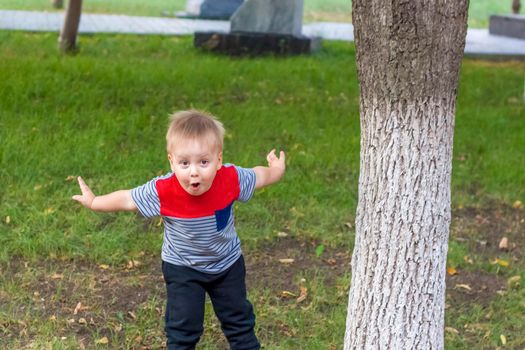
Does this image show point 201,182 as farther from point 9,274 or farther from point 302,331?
point 9,274

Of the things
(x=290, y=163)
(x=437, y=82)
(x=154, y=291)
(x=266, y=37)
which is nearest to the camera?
(x=437, y=82)

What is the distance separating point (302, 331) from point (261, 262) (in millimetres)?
984

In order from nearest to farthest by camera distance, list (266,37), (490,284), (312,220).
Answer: (490,284) → (312,220) → (266,37)

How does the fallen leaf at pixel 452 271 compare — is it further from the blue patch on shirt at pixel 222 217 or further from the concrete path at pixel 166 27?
the concrete path at pixel 166 27

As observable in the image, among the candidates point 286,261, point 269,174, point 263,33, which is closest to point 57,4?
point 263,33

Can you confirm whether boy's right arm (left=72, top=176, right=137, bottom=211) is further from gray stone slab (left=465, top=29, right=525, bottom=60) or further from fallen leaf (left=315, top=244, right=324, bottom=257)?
gray stone slab (left=465, top=29, right=525, bottom=60)

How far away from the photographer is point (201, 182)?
3.42 m

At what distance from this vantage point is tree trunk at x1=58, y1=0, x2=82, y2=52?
39.3 feet

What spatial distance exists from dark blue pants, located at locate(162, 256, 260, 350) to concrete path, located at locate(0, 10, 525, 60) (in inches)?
474

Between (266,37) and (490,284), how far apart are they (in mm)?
8642

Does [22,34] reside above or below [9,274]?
above

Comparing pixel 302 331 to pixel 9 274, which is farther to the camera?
pixel 9 274

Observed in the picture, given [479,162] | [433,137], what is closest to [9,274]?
[433,137]

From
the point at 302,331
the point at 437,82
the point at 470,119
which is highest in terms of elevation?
the point at 437,82
